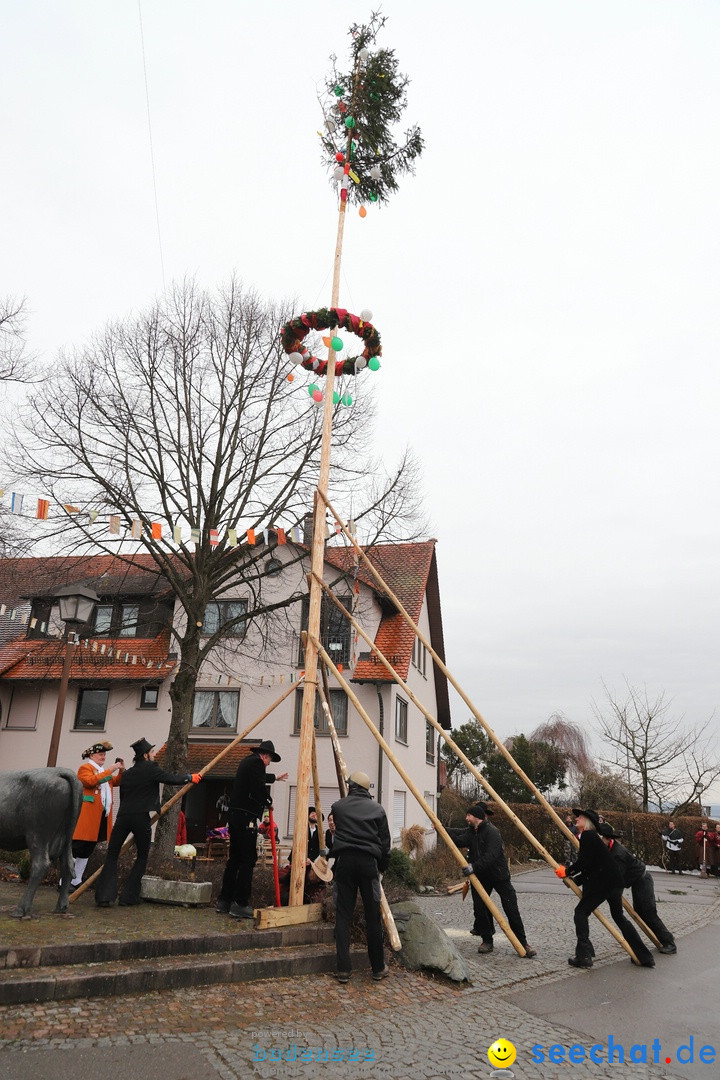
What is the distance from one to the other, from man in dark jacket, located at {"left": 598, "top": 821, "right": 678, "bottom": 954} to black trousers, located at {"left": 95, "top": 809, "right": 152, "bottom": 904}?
5.07 metres

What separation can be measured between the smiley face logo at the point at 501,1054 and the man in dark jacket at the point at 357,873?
66.3 inches

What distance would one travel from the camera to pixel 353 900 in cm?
696

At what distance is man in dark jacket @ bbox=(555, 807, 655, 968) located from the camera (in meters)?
8.25

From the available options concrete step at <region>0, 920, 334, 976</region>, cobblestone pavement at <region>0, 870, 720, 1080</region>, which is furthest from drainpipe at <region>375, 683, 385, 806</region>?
cobblestone pavement at <region>0, 870, 720, 1080</region>

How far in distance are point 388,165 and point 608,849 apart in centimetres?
989

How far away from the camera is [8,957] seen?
5.69 metres

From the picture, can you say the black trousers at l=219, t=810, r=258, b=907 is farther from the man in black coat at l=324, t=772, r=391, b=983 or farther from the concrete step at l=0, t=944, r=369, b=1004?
the man in black coat at l=324, t=772, r=391, b=983

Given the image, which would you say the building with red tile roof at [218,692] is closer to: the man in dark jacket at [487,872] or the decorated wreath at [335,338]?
the decorated wreath at [335,338]

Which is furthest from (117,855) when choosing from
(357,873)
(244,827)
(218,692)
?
(218,692)

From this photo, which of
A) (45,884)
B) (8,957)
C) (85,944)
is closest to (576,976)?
(85,944)

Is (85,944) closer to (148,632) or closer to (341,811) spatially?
(341,811)

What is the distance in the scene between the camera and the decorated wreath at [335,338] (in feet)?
34.2

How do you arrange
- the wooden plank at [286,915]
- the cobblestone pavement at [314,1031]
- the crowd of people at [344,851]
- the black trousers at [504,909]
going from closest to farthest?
the cobblestone pavement at [314,1031] < the crowd of people at [344,851] < the wooden plank at [286,915] < the black trousers at [504,909]

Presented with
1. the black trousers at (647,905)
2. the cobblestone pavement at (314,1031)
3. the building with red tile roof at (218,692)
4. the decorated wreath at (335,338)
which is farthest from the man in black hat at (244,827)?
the building with red tile roof at (218,692)
